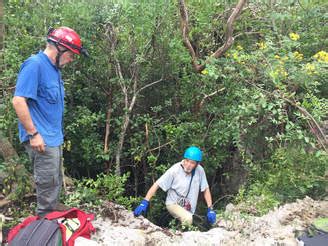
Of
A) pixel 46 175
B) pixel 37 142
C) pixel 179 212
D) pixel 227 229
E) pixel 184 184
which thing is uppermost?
pixel 37 142

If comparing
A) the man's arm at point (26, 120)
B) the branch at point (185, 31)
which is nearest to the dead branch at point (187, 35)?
the branch at point (185, 31)

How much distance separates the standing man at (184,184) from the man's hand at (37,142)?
189 cm

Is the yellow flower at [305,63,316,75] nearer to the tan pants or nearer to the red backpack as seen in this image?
the tan pants

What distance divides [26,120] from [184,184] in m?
2.47

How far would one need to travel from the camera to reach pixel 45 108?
11.9 ft

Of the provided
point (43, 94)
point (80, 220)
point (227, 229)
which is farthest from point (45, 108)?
point (227, 229)

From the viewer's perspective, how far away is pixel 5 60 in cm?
476

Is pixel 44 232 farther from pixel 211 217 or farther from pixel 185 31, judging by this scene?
pixel 185 31

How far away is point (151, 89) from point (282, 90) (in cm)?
199

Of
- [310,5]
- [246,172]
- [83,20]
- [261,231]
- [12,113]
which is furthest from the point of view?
[310,5]

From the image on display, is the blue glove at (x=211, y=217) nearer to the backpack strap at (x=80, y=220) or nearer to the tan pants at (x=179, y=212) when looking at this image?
the tan pants at (x=179, y=212)

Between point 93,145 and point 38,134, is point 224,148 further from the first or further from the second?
point 38,134

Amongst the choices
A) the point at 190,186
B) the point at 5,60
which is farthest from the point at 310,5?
the point at 5,60

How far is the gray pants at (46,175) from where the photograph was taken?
3682mm
